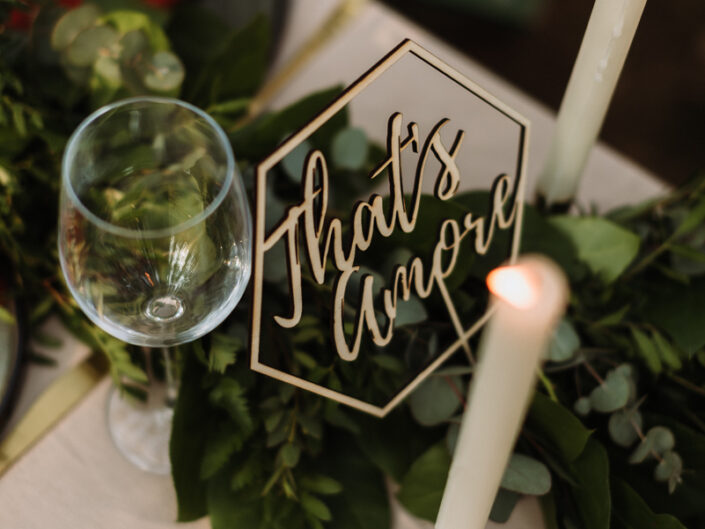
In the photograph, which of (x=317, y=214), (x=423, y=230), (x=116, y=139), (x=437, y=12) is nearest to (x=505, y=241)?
(x=423, y=230)

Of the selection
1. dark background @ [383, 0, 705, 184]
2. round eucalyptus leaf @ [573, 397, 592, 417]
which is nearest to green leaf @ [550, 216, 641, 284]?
round eucalyptus leaf @ [573, 397, 592, 417]

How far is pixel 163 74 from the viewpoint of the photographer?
646 mm

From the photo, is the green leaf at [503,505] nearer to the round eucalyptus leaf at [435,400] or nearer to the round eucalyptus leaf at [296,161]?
the round eucalyptus leaf at [435,400]

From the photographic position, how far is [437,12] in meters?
1.99

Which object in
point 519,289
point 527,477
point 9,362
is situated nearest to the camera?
point 519,289

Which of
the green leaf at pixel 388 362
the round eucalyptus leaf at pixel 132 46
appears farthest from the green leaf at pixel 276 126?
the green leaf at pixel 388 362

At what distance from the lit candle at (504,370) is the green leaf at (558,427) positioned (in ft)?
0.46

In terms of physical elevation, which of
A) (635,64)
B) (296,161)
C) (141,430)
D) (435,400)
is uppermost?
(296,161)

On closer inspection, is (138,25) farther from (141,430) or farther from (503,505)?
(503,505)

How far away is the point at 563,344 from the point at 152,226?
0.35 meters

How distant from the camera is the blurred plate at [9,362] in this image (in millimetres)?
629

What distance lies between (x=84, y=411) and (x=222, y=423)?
166 mm

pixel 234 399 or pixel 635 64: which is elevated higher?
pixel 234 399

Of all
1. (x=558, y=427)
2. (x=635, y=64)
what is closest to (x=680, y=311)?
(x=558, y=427)
